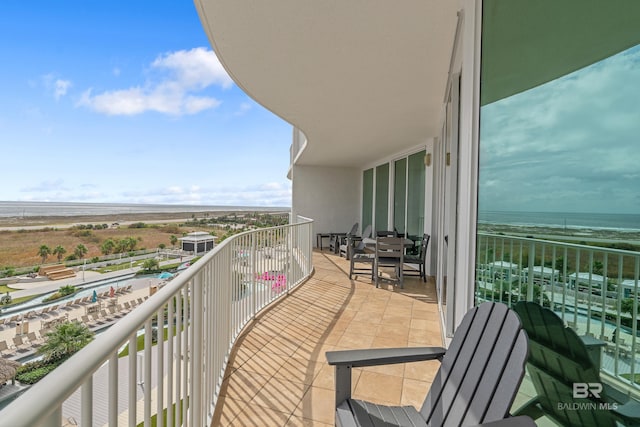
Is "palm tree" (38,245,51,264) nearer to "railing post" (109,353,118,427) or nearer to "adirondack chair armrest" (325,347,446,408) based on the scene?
"adirondack chair armrest" (325,347,446,408)

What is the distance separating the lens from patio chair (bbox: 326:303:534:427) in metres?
1.03

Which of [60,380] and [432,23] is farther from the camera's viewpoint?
[432,23]

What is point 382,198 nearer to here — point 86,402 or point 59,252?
point 59,252

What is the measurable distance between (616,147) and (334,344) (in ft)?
8.68

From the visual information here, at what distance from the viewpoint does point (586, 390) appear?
87cm

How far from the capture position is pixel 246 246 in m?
3.33

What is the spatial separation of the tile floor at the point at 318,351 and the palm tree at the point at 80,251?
3714mm

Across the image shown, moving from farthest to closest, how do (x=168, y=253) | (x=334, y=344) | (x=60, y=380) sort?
(x=168, y=253) < (x=334, y=344) < (x=60, y=380)

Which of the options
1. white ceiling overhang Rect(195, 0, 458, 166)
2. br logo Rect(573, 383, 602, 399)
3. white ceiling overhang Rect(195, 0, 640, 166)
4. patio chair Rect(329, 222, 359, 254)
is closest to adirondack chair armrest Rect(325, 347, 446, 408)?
br logo Rect(573, 383, 602, 399)

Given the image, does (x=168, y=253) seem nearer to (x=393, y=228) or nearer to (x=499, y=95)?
(x=393, y=228)

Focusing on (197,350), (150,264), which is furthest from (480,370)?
(150,264)

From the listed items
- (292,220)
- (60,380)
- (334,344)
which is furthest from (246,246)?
(292,220)

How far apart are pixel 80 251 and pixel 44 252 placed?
0.55 metres

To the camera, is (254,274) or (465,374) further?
(254,274)
